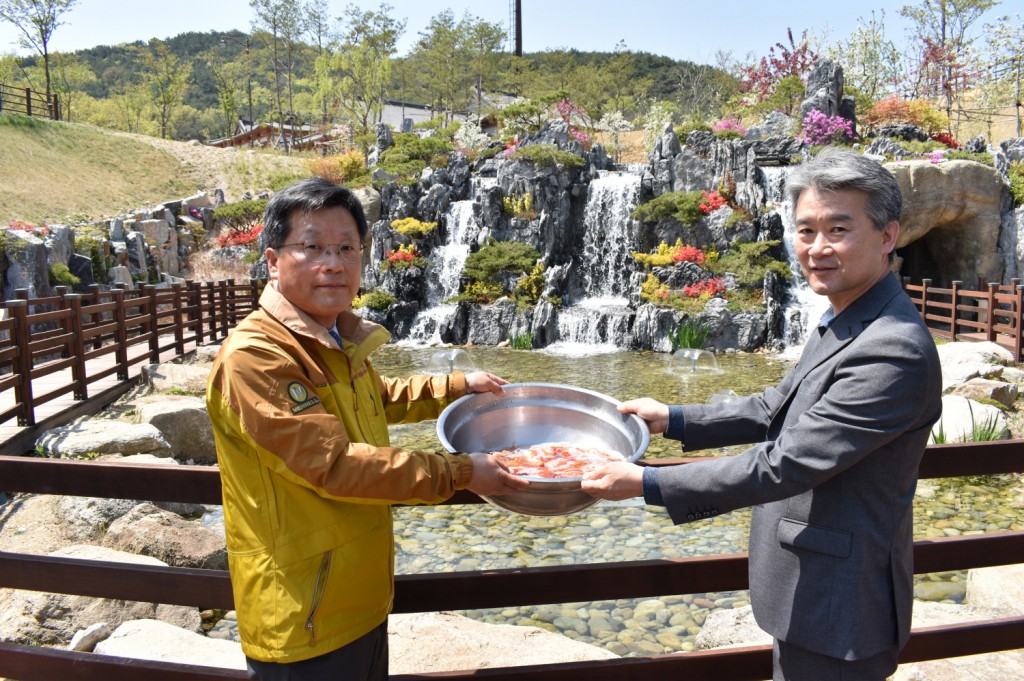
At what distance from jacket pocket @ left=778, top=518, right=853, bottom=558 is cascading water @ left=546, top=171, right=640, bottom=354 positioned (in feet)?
50.6

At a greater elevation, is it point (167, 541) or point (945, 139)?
point (945, 139)

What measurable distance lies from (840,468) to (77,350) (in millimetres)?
9566

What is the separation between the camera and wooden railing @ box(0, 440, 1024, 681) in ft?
6.45

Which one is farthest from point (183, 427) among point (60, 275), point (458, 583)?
point (60, 275)

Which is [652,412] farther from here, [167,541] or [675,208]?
[675,208]

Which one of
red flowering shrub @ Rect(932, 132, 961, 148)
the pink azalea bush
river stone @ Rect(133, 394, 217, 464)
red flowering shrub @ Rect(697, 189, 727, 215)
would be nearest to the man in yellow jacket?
river stone @ Rect(133, 394, 217, 464)

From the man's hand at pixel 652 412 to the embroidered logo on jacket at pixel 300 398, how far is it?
1.00 m

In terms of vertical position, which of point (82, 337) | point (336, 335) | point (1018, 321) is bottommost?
point (1018, 321)

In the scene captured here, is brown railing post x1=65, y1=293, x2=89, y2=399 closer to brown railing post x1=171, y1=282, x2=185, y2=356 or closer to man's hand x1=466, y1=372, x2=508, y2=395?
brown railing post x1=171, y1=282, x2=185, y2=356

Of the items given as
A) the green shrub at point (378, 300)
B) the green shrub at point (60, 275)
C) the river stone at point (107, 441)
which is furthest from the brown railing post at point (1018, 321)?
the green shrub at point (60, 275)

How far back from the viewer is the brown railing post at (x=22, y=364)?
23.3 ft

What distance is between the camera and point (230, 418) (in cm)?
152

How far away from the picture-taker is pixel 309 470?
1457 millimetres

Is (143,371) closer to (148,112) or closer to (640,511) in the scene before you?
(640,511)
